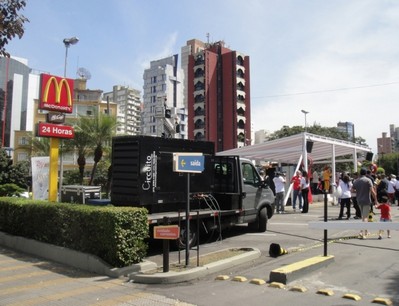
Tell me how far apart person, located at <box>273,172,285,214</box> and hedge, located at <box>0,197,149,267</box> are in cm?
1053

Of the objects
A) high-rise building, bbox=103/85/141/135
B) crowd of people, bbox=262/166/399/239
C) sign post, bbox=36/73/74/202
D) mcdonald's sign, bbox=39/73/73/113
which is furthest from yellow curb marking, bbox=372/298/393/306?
high-rise building, bbox=103/85/141/135

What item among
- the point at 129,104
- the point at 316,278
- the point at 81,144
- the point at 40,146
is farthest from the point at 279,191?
the point at 129,104

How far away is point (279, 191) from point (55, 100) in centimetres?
1007

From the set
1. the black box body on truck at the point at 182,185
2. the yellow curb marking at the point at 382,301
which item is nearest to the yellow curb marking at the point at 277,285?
the yellow curb marking at the point at 382,301

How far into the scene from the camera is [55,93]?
496 inches

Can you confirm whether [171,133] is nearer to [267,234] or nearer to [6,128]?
[267,234]

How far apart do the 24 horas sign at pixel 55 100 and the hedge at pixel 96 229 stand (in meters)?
2.91

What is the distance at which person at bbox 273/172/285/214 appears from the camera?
1765 cm

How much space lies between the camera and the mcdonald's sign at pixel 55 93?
483 inches

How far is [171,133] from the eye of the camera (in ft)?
67.4

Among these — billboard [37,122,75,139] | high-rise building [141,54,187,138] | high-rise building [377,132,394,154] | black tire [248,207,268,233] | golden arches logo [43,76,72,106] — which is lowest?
black tire [248,207,268,233]

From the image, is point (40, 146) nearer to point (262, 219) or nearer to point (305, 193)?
point (305, 193)

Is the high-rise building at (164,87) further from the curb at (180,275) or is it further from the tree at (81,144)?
the curb at (180,275)

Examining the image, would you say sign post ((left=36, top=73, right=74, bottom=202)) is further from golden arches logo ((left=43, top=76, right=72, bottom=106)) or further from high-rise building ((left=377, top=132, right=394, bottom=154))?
high-rise building ((left=377, top=132, right=394, bottom=154))
